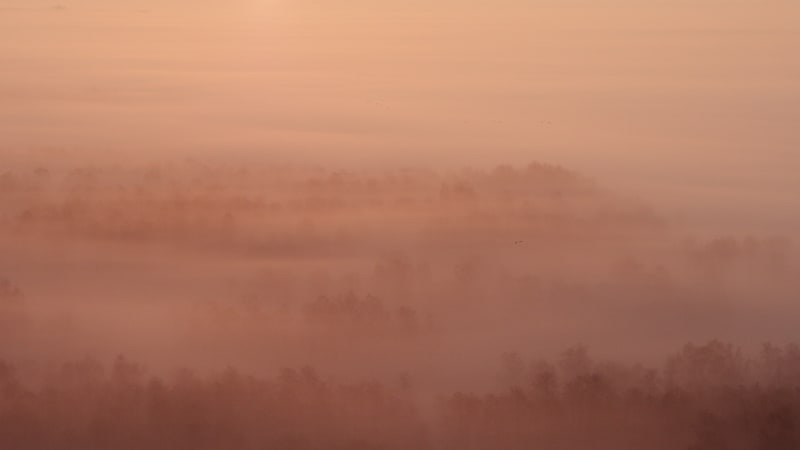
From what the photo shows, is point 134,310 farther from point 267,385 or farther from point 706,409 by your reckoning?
point 706,409

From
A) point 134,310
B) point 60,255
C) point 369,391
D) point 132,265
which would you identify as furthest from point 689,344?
point 60,255

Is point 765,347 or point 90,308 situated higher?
point 90,308

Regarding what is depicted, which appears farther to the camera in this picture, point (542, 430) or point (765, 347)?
point (765, 347)

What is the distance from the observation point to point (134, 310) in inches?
546

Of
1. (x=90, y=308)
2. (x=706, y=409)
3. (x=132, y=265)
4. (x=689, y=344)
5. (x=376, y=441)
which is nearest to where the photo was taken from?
(x=376, y=441)

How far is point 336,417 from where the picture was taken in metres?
9.91

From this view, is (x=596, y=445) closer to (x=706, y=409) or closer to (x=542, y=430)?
(x=542, y=430)

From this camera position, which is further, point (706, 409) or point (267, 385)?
Result: point (267, 385)

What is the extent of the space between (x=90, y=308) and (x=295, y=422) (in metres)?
5.10

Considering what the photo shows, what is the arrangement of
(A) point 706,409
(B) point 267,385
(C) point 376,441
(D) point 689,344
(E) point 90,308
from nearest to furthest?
(C) point 376,441 < (A) point 706,409 < (B) point 267,385 < (D) point 689,344 < (E) point 90,308

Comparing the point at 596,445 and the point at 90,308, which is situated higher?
the point at 90,308

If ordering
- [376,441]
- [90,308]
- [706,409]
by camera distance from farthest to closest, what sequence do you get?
[90,308] < [706,409] < [376,441]

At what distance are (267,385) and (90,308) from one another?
13.0 feet

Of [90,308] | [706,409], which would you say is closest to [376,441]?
[706,409]
